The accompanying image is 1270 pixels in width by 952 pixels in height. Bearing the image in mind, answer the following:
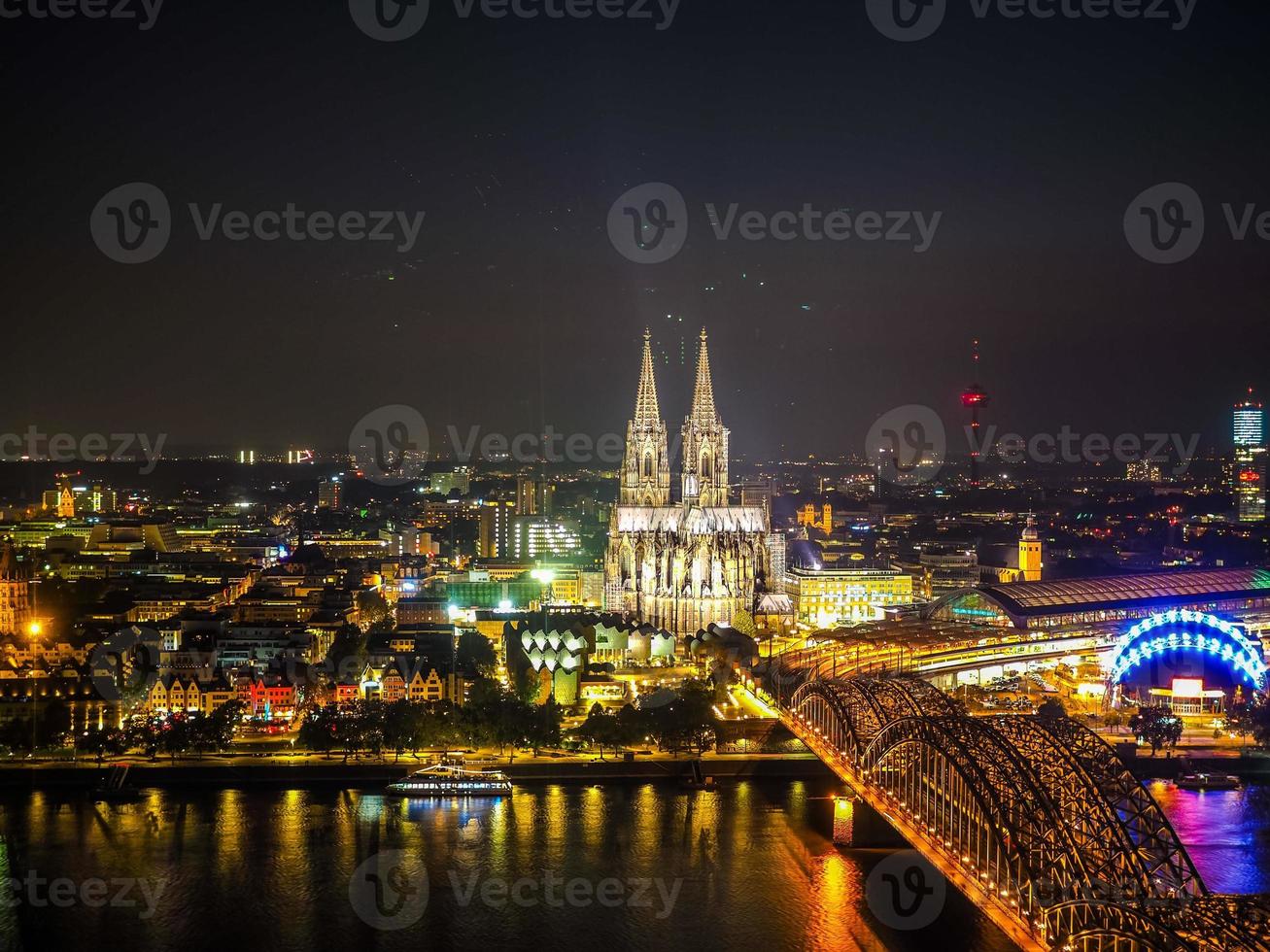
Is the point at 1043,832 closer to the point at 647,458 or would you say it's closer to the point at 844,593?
the point at 647,458

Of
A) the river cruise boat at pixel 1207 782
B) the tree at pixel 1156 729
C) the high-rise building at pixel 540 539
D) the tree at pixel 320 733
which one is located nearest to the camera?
the river cruise boat at pixel 1207 782

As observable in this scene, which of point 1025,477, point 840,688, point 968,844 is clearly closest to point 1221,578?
point 840,688

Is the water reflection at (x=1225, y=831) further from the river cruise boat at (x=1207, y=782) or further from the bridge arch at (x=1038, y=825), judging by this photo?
the bridge arch at (x=1038, y=825)

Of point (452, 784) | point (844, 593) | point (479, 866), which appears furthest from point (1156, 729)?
point (844, 593)

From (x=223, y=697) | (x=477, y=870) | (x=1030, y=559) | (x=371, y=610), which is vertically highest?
(x=1030, y=559)

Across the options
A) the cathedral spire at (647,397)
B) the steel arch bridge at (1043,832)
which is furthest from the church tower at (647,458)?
the steel arch bridge at (1043,832)

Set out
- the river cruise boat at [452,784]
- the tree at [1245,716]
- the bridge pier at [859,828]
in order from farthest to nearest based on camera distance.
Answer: the tree at [1245,716] < the river cruise boat at [452,784] < the bridge pier at [859,828]
